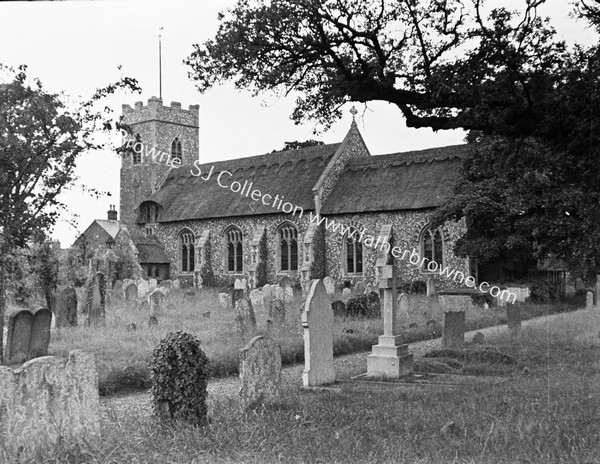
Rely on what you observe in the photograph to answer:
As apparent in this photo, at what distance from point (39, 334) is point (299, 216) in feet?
72.1

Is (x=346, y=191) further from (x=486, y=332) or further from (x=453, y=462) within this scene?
(x=453, y=462)

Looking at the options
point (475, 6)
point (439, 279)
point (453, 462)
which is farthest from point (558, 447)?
point (439, 279)

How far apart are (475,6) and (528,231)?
14.6m

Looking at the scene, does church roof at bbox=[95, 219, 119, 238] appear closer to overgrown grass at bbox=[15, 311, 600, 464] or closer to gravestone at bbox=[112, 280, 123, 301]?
gravestone at bbox=[112, 280, 123, 301]

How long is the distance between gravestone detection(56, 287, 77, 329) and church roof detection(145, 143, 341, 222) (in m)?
17.8

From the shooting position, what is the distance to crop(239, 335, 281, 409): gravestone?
6.99 m

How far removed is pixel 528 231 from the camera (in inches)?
903

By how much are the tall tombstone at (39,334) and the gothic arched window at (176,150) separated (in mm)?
33794

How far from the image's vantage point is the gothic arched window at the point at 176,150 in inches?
Result: 1734

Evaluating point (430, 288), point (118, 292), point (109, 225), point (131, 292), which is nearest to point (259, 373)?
point (131, 292)

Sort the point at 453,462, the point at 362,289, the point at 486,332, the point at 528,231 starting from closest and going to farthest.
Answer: the point at 453,462 < the point at 486,332 < the point at 528,231 < the point at 362,289

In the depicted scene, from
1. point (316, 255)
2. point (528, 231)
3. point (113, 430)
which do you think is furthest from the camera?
point (316, 255)

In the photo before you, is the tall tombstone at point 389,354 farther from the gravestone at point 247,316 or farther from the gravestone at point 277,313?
the gravestone at point 277,313

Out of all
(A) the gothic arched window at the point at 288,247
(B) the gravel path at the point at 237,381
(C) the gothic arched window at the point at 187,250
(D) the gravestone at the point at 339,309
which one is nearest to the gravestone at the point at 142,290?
(D) the gravestone at the point at 339,309
